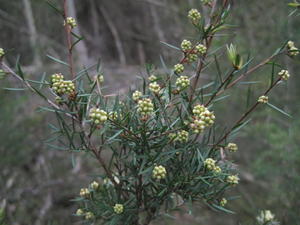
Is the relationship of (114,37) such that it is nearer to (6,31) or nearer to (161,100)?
(6,31)

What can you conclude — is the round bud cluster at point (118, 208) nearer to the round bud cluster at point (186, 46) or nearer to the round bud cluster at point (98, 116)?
the round bud cluster at point (98, 116)

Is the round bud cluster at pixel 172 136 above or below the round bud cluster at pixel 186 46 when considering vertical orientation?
below

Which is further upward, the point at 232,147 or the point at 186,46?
the point at 186,46

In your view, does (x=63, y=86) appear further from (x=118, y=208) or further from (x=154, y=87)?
(x=118, y=208)

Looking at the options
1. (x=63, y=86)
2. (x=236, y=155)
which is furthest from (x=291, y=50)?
(x=236, y=155)

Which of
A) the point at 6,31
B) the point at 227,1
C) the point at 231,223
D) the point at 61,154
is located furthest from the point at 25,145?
the point at 6,31

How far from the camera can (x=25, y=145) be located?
3248mm

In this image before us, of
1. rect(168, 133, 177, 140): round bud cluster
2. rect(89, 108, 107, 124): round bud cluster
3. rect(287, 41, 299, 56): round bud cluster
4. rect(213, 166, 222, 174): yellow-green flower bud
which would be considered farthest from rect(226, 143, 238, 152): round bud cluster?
rect(89, 108, 107, 124): round bud cluster

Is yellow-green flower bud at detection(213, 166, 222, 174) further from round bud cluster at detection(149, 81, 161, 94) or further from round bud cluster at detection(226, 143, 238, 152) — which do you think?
round bud cluster at detection(149, 81, 161, 94)

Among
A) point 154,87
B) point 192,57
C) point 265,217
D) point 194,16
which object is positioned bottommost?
point 265,217

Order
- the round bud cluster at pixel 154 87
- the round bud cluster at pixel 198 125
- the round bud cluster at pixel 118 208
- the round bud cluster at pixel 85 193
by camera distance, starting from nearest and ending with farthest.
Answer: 1. the round bud cluster at pixel 198 125
2. the round bud cluster at pixel 154 87
3. the round bud cluster at pixel 118 208
4. the round bud cluster at pixel 85 193

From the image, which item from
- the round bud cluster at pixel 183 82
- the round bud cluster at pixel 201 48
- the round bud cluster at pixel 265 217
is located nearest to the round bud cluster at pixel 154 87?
the round bud cluster at pixel 183 82

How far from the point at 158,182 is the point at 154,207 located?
12 cm

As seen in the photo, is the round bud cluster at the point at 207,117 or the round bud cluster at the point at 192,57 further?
the round bud cluster at the point at 192,57
